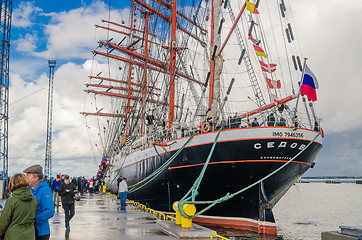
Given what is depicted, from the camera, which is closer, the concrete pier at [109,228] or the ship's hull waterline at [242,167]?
the concrete pier at [109,228]

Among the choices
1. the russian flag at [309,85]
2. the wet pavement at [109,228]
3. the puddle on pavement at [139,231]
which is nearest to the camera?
the wet pavement at [109,228]

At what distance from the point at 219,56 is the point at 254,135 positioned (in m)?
7.36

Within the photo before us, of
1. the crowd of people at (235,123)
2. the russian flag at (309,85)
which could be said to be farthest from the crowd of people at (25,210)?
the russian flag at (309,85)

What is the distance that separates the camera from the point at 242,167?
1647 centimetres

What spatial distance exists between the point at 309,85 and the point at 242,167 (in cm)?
486

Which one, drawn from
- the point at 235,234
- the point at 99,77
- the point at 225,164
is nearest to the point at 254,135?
the point at 225,164

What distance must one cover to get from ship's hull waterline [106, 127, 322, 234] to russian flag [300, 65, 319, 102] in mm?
1735

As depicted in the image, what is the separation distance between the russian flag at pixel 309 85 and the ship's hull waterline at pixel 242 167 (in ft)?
5.69

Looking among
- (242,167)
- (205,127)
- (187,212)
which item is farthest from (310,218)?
(187,212)

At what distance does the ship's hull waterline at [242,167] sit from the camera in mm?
16188

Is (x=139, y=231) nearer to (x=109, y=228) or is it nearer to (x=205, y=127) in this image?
(x=109, y=228)

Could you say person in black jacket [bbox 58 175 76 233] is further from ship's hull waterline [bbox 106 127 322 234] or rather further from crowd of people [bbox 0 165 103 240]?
ship's hull waterline [bbox 106 127 322 234]

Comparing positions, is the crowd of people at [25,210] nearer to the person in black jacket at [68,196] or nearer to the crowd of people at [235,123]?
the person in black jacket at [68,196]

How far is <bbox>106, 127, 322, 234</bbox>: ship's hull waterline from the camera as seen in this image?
16.2 m
